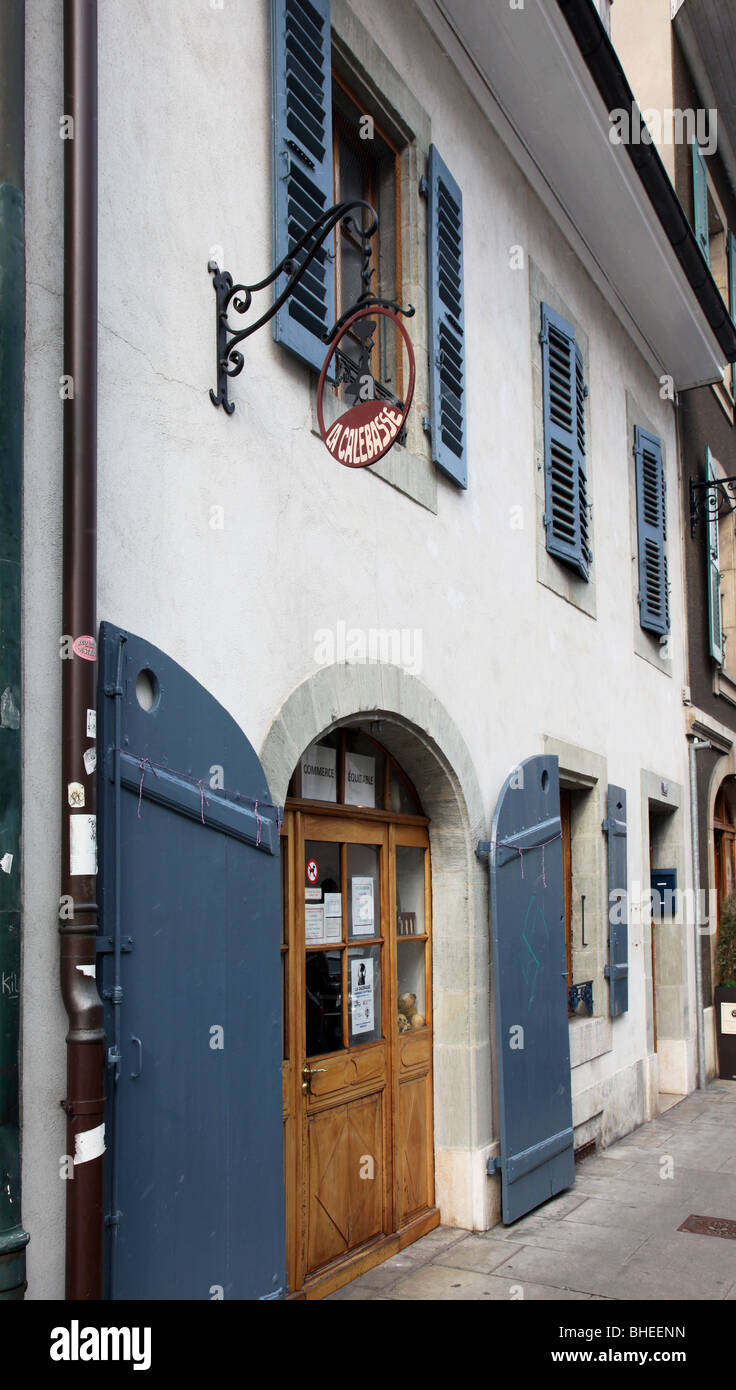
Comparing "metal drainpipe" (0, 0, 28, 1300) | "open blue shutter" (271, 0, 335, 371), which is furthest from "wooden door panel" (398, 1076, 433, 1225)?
"open blue shutter" (271, 0, 335, 371)

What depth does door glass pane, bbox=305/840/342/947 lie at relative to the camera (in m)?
5.00

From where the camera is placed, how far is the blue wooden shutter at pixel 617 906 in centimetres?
852

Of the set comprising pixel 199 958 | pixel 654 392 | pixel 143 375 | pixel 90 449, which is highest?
pixel 654 392

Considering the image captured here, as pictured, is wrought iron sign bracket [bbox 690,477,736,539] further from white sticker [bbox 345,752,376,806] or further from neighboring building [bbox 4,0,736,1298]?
white sticker [bbox 345,752,376,806]

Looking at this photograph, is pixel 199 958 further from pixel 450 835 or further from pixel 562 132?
pixel 562 132

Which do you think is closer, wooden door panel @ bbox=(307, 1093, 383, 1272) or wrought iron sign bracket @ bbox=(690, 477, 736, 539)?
wooden door panel @ bbox=(307, 1093, 383, 1272)

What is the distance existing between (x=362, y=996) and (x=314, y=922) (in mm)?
590

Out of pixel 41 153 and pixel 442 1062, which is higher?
pixel 41 153

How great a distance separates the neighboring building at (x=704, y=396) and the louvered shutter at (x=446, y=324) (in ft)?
17.9

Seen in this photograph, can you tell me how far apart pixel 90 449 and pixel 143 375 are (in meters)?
0.58

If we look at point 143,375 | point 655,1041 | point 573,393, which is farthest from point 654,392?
point 143,375

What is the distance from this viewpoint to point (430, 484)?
5934 millimetres

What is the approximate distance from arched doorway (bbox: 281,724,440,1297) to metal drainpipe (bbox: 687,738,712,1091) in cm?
576
